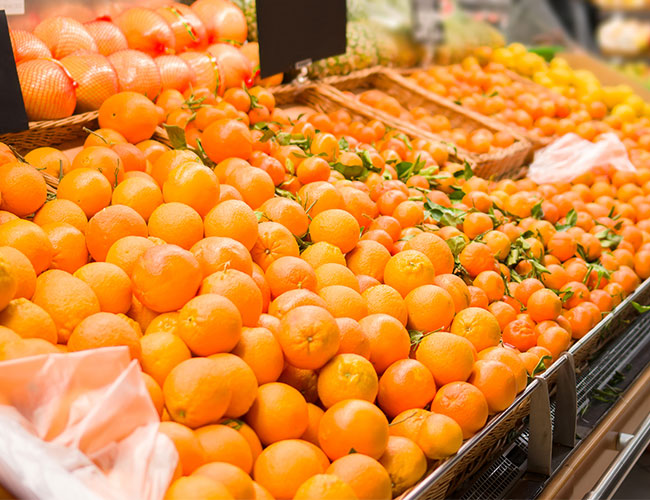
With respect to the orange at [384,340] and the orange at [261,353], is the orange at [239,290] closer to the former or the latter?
the orange at [261,353]

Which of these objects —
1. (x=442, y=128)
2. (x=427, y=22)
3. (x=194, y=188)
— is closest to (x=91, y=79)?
(x=194, y=188)

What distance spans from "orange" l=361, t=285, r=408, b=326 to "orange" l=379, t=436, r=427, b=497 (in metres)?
0.43

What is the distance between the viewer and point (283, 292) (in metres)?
1.72

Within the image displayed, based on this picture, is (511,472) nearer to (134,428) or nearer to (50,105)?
(134,428)

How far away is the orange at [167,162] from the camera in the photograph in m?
2.11

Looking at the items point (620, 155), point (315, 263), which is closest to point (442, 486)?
point (315, 263)

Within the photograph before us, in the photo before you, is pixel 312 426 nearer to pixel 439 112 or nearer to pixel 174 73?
pixel 174 73

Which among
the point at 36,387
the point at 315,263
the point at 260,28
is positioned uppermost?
the point at 260,28

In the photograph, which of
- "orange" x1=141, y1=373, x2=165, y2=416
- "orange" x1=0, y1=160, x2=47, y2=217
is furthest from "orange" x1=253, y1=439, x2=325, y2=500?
"orange" x1=0, y1=160, x2=47, y2=217

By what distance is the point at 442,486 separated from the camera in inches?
59.5

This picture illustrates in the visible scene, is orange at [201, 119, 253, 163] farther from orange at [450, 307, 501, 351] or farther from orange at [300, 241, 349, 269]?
orange at [450, 307, 501, 351]

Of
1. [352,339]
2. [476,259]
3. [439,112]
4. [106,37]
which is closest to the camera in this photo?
[352,339]

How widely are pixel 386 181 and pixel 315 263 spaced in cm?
82

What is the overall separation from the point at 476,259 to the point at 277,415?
1118 mm
